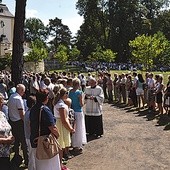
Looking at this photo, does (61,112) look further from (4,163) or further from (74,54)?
(74,54)

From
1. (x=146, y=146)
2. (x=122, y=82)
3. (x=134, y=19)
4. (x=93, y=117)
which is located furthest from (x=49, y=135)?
(x=134, y=19)

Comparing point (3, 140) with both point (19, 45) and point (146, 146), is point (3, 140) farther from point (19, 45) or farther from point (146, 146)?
point (19, 45)

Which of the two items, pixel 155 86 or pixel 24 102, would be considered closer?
pixel 24 102

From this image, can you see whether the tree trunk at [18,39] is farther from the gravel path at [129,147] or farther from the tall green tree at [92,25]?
the tall green tree at [92,25]

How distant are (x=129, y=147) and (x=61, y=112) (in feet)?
10.7

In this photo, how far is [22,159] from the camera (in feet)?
30.3

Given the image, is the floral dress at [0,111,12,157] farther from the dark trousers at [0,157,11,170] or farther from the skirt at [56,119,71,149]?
the skirt at [56,119,71,149]

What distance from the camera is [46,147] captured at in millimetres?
6711

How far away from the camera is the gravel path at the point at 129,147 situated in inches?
364

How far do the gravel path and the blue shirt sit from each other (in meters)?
1.24

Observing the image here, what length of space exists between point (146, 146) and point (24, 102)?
383 cm

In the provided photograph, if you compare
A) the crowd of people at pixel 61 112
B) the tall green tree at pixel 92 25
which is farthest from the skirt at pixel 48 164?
the tall green tree at pixel 92 25

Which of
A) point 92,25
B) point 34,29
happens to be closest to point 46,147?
point 92,25

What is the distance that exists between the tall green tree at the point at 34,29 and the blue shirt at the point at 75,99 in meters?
112
